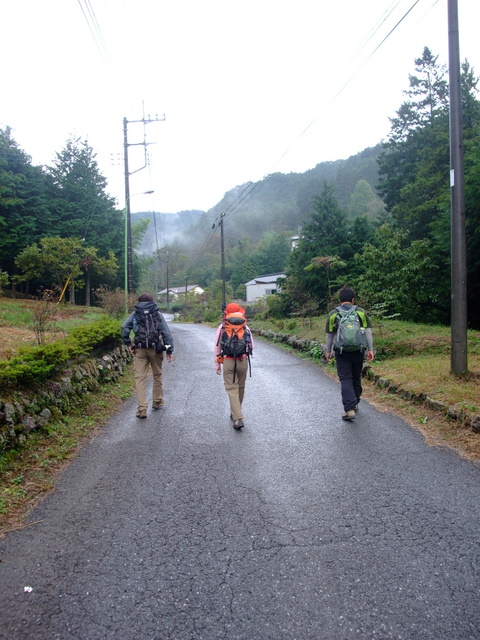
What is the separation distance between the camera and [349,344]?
568 centimetres

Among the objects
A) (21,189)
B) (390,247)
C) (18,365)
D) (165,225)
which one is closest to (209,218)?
(165,225)

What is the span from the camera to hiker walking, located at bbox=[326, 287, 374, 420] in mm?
5715

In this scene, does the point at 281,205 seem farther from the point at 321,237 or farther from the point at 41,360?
the point at 41,360

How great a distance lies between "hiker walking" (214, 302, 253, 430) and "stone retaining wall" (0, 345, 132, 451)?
7.27 ft

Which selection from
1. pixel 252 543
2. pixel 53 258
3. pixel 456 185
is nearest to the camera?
pixel 252 543

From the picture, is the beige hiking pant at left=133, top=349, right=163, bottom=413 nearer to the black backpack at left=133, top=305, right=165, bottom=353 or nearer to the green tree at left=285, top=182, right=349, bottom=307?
the black backpack at left=133, top=305, right=165, bottom=353

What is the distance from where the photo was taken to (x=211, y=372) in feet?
33.6

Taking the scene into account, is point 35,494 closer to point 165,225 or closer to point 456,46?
point 456,46

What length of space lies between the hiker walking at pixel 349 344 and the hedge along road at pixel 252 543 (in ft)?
2.50

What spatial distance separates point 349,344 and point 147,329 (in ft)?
9.38

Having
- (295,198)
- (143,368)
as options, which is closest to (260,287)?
(295,198)

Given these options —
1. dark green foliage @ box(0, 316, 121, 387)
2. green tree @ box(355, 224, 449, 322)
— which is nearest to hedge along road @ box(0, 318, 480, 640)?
dark green foliage @ box(0, 316, 121, 387)

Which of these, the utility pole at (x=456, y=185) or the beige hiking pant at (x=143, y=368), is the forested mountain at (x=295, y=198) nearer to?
the utility pole at (x=456, y=185)

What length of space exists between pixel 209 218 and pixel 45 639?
9684cm
